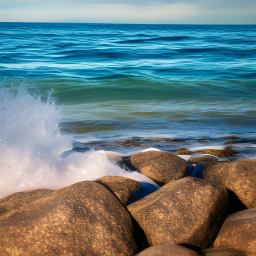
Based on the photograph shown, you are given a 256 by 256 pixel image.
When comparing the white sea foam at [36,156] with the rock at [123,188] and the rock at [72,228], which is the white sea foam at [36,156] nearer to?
the rock at [123,188]

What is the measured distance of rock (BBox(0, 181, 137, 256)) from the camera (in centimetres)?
183

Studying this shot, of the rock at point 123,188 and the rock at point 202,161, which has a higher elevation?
the rock at point 123,188

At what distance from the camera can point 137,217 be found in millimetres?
2197

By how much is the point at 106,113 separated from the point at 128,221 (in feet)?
18.8

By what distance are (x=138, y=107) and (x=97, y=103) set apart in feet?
5.38

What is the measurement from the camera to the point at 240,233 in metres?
2.00

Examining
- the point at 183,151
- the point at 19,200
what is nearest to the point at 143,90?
the point at 183,151

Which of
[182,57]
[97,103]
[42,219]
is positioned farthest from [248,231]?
[182,57]

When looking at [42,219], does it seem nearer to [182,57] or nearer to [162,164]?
[162,164]

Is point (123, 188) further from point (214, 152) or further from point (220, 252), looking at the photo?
point (214, 152)

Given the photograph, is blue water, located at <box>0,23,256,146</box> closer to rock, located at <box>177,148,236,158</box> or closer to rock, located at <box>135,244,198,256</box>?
rock, located at <box>177,148,236,158</box>

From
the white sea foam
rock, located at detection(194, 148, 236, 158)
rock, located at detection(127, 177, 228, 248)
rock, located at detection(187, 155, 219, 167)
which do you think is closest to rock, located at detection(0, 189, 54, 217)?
the white sea foam

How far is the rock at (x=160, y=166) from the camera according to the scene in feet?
9.88

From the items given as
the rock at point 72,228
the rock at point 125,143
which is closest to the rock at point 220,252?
the rock at point 72,228
